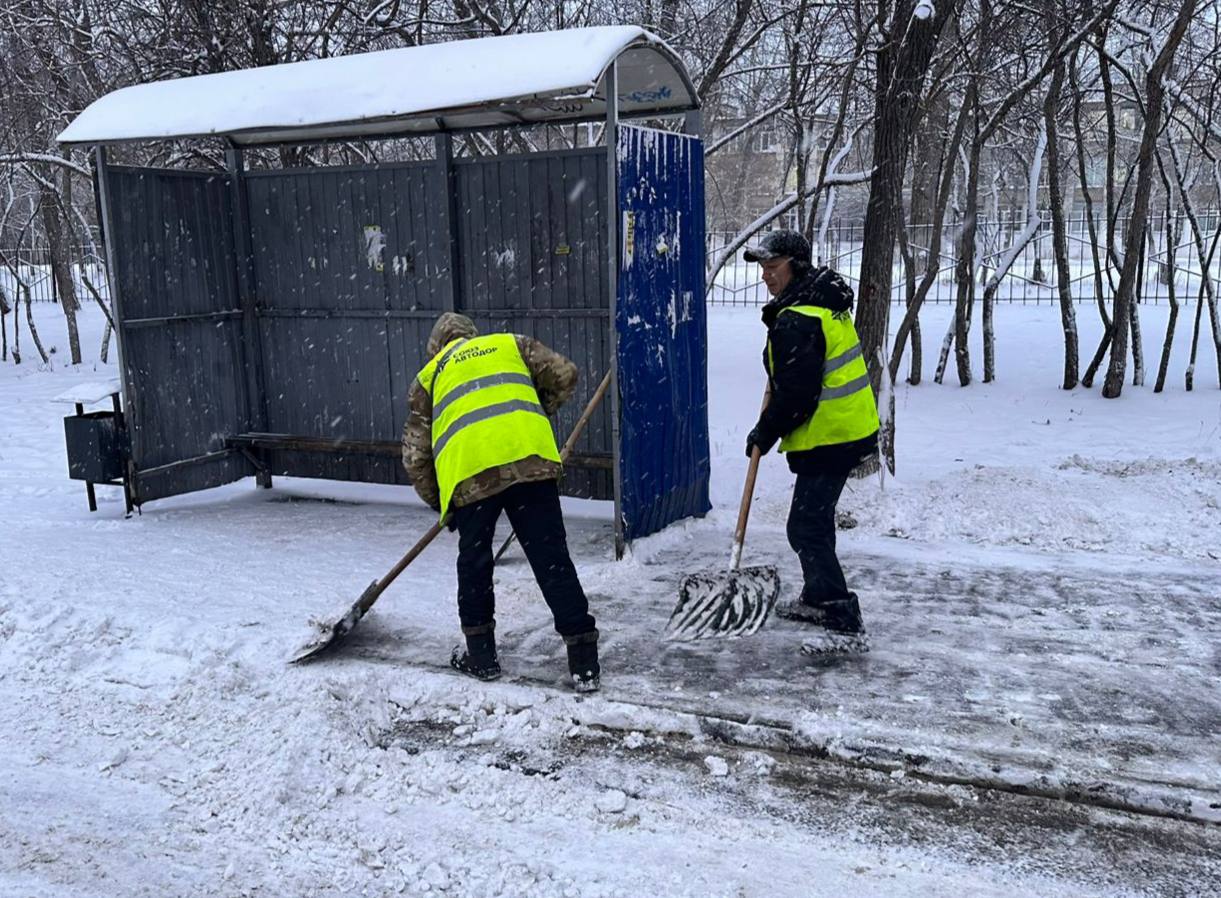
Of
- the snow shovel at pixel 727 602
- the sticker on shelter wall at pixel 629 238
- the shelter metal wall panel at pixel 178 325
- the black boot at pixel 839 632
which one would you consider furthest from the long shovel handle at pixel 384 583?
the shelter metal wall panel at pixel 178 325

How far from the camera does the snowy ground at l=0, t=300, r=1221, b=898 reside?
334 cm

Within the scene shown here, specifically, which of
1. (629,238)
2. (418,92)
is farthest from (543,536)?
(418,92)

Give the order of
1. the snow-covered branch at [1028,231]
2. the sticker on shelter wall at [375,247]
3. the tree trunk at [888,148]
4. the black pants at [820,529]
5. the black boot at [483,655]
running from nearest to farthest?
1. the black boot at [483,655]
2. the black pants at [820,529]
3. the tree trunk at [888,148]
4. the sticker on shelter wall at [375,247]
5. the snow-covered branch at [1028,231]

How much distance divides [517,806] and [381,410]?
4851mm

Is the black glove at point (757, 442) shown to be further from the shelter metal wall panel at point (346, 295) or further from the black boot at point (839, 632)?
the shelter metal wall panel at point (346, 295)

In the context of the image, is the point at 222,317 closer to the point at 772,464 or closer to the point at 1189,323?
the point at 772,464

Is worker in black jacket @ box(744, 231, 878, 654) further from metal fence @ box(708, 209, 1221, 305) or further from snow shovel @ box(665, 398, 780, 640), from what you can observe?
metal fence @ box(708, 209, 1221, 305)

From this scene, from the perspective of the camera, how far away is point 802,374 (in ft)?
15.6

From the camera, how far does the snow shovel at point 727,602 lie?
16.4 ft

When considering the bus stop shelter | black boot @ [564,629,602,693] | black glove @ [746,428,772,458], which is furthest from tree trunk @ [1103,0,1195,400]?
black boot @ [564,629,602,693]

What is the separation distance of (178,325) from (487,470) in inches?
174

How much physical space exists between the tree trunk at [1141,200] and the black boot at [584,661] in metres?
7.70

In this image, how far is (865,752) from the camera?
3.90 metres

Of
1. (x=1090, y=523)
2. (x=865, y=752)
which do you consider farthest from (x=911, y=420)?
(x=865, y=752)
